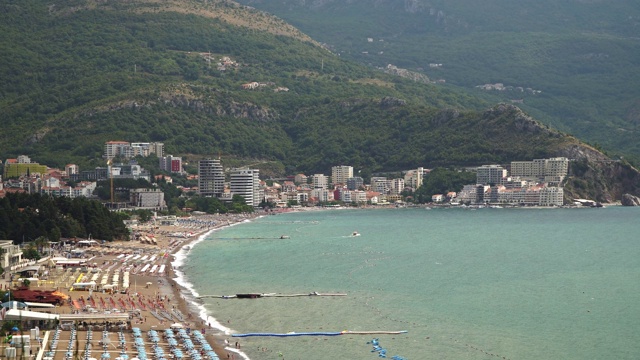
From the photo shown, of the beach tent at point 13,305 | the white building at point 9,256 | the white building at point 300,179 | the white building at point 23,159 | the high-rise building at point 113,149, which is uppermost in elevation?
the high-rise building at point 113,149

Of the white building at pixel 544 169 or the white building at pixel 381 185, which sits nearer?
the white building at pixel 544 169

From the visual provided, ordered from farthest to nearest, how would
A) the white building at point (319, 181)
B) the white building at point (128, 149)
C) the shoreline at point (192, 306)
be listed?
the white building at point (319, 181) → the white building at point (128, 149) → the shoreline at point (192, 306)

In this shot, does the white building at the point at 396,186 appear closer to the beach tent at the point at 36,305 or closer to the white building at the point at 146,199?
the white building at the point at 146,199

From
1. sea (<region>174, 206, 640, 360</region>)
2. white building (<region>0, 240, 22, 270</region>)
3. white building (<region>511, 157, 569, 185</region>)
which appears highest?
white building (<region>511, 157, 569, 185</region>)

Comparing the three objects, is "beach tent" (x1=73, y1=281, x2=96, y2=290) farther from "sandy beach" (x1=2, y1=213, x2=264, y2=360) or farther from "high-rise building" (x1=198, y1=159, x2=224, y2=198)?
"high-rise building" (x1=198, y1=159, x2=224, y2=198)

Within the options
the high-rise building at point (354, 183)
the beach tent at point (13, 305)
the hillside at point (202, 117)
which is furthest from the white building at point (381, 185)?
the beach tent at point (13, 305)

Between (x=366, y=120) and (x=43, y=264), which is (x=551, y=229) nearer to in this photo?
(x=43, y=264)

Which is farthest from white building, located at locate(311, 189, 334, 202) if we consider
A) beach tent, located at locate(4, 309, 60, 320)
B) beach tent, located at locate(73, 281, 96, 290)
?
beach tent, located at locate(4, 309, 60, 320)
